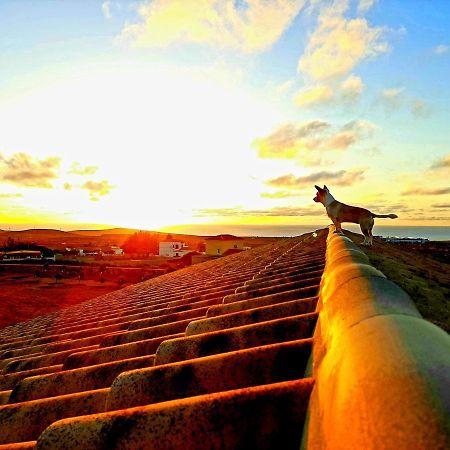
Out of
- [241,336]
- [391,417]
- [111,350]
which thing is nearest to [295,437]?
[391,417]

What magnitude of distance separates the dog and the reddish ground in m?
21.0

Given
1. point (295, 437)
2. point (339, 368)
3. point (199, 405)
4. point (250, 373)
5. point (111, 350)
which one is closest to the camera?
point (339, 368)

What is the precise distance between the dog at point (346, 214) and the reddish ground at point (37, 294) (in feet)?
68.8

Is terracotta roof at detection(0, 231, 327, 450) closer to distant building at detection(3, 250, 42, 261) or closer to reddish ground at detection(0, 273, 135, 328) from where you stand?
reddish ground at detection(0, 273, 135, 328)

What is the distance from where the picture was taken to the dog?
29.8 feet

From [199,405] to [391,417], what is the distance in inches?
32.2

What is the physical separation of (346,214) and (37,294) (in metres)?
30.4

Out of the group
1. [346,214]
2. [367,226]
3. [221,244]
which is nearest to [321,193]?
[346,214]

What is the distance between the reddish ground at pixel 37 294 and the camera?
24.9m

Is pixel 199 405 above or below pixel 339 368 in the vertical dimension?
below

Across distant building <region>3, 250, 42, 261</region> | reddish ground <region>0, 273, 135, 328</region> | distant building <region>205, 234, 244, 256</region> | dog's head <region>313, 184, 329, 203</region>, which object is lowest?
reddish ground <region>0, 273, 135, 328</region>

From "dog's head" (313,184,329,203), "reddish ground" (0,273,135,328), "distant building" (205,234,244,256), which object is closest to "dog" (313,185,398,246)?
"dog's head" (313,184,329,203)

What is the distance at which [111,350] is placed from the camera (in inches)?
123

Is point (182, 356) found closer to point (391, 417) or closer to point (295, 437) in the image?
point (295, 437)
